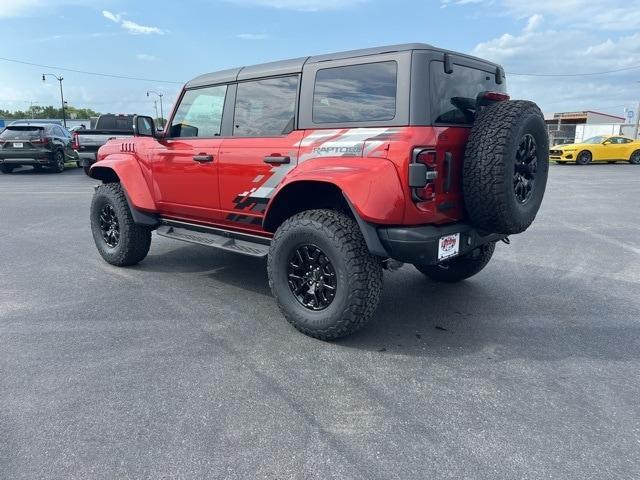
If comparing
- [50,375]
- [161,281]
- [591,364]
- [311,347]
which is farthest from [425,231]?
[161,281]

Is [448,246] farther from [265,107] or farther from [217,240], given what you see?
[217,240]

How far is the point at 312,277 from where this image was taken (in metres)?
3.54

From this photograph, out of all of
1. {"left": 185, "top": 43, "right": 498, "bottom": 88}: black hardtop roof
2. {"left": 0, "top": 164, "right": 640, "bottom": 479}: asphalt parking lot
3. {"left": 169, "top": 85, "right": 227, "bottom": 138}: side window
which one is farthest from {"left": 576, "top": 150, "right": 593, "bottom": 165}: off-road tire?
{"left": 169, "top": 85, "right": 227, "bottom": 138}: side window

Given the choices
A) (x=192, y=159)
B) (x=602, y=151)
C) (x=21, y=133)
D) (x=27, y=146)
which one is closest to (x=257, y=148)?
(x=192, y=159)

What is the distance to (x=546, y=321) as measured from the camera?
3846 mm

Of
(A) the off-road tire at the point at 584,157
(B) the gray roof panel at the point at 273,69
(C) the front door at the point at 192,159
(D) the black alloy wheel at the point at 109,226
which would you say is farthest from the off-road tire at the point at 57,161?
(A) the off-road tire at the point at 584,157

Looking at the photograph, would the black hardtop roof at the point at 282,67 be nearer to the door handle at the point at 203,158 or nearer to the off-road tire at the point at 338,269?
the door handle at the point at 203,158

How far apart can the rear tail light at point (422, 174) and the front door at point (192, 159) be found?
6.39 ft

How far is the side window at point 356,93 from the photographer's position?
3.18m

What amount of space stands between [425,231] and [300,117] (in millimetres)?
1344

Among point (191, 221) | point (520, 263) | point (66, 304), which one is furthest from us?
point (520, 263)

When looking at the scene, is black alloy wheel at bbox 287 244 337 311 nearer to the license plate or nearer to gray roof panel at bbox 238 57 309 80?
the license plate

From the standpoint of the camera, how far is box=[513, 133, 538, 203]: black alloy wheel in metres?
3.41

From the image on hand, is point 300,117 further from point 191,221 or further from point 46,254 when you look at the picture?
point 46,254
